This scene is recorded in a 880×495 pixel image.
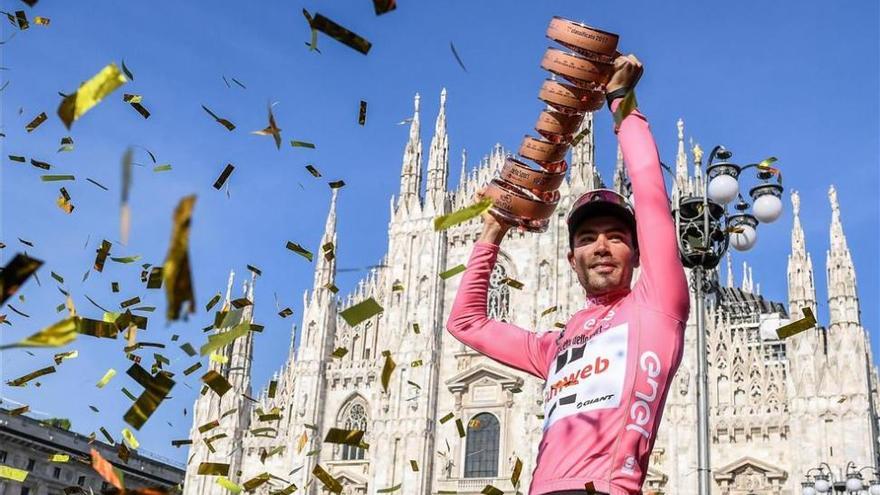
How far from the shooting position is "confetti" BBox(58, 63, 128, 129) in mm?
2795

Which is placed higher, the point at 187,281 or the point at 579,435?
the point at 187,281

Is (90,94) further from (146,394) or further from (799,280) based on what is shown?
(799,280)

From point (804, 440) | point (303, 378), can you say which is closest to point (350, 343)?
point (303, 378)

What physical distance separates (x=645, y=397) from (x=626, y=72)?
127 cm

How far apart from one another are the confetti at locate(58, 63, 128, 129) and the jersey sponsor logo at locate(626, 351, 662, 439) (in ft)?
6.64

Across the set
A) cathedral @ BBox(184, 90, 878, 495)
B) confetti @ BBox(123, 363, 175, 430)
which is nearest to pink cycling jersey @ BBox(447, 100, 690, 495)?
confetti @ BBox(123, 363, 175, 430)

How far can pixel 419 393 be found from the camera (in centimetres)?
2761

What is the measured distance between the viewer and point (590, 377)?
11.2 ft

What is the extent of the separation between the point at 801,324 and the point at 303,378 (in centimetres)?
2556

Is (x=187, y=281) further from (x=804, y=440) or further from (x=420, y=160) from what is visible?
(x=420, y=160)

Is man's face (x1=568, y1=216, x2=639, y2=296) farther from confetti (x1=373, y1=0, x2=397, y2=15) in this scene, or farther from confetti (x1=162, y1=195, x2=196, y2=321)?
confetti (x1=162, y1=195, x2=196, y2=321)

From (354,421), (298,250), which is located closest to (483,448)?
(354,421)

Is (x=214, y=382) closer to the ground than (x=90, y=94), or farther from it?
closer to the ground

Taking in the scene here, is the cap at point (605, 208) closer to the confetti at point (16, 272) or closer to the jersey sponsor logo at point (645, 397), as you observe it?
the jersey sponsor logo at point (645, 397)
